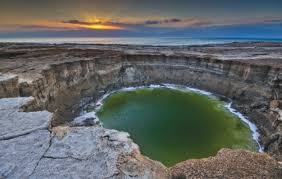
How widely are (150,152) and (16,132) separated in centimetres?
776

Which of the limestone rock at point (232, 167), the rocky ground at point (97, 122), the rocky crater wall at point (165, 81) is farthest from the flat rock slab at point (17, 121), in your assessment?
the limestone rock at point (232, 167)

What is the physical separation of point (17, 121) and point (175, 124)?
11604 millimetres

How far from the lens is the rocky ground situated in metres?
6.44

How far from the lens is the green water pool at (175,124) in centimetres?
1375

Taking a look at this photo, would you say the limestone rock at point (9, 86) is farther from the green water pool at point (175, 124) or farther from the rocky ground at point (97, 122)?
the green water pool at point (175, 124)

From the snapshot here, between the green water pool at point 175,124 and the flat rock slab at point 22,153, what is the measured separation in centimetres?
704

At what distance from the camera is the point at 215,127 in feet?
55.5

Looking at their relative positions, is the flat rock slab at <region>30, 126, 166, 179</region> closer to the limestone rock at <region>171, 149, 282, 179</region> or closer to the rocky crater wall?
the limestone rock at <region>171, 149, 282, 179</region>

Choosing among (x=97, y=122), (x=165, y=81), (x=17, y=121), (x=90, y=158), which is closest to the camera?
(x=90, y=158)

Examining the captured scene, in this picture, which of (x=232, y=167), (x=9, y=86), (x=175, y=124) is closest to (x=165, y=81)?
(x=175, y=124)

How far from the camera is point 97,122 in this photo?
17922 millimetres

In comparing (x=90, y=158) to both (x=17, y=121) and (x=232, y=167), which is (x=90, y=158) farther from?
(x=232, y=167)

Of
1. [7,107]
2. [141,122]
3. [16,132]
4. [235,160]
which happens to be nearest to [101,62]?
[141,122]

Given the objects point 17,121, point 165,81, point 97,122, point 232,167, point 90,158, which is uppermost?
point 17,121
